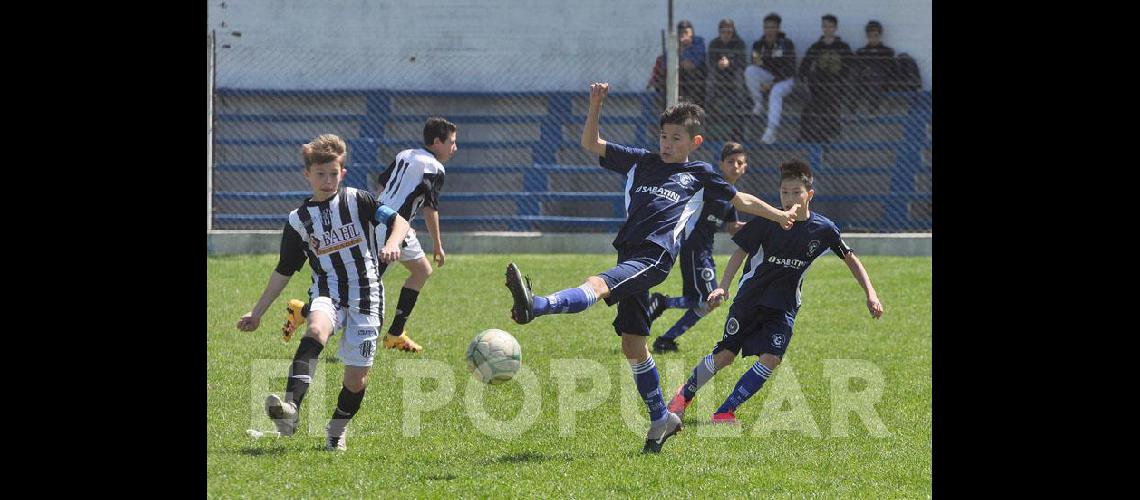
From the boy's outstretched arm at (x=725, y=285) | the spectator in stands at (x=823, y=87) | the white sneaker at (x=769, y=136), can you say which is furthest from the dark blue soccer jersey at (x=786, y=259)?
the spectator in stands at (x=823, y=87)

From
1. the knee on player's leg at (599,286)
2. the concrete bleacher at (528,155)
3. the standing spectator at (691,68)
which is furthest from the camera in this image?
the concrete bleacher at (528,155)

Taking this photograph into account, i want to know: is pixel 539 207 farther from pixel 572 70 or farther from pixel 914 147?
pixel 914 147

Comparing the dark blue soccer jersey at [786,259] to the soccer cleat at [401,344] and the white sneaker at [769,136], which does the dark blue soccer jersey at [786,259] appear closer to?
the soccer cleat at [401,344]

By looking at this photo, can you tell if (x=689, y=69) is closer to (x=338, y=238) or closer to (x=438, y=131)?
(x=438, y=131)

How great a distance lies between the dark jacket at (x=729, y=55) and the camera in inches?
696

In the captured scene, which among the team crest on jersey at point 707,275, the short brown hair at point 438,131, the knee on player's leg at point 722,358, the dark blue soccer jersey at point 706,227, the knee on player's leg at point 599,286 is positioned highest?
the short brown hair at point 438,131

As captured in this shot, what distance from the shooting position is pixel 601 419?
24.8ft

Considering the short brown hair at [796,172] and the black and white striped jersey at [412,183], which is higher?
the short brown hair at [796,172]

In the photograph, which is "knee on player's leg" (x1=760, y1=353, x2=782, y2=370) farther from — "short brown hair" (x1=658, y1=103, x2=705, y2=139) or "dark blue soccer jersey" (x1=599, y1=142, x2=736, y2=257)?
"short brown hair" (x1=658, y1=103, x2=705, y2=139)

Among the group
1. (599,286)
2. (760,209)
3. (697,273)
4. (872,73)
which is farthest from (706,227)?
(872,73)

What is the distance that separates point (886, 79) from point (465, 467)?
13.1m

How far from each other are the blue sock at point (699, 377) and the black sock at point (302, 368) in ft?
7.10

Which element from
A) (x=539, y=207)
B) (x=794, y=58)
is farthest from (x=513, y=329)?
(x=794, y=58)

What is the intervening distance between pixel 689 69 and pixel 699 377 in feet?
34.5
